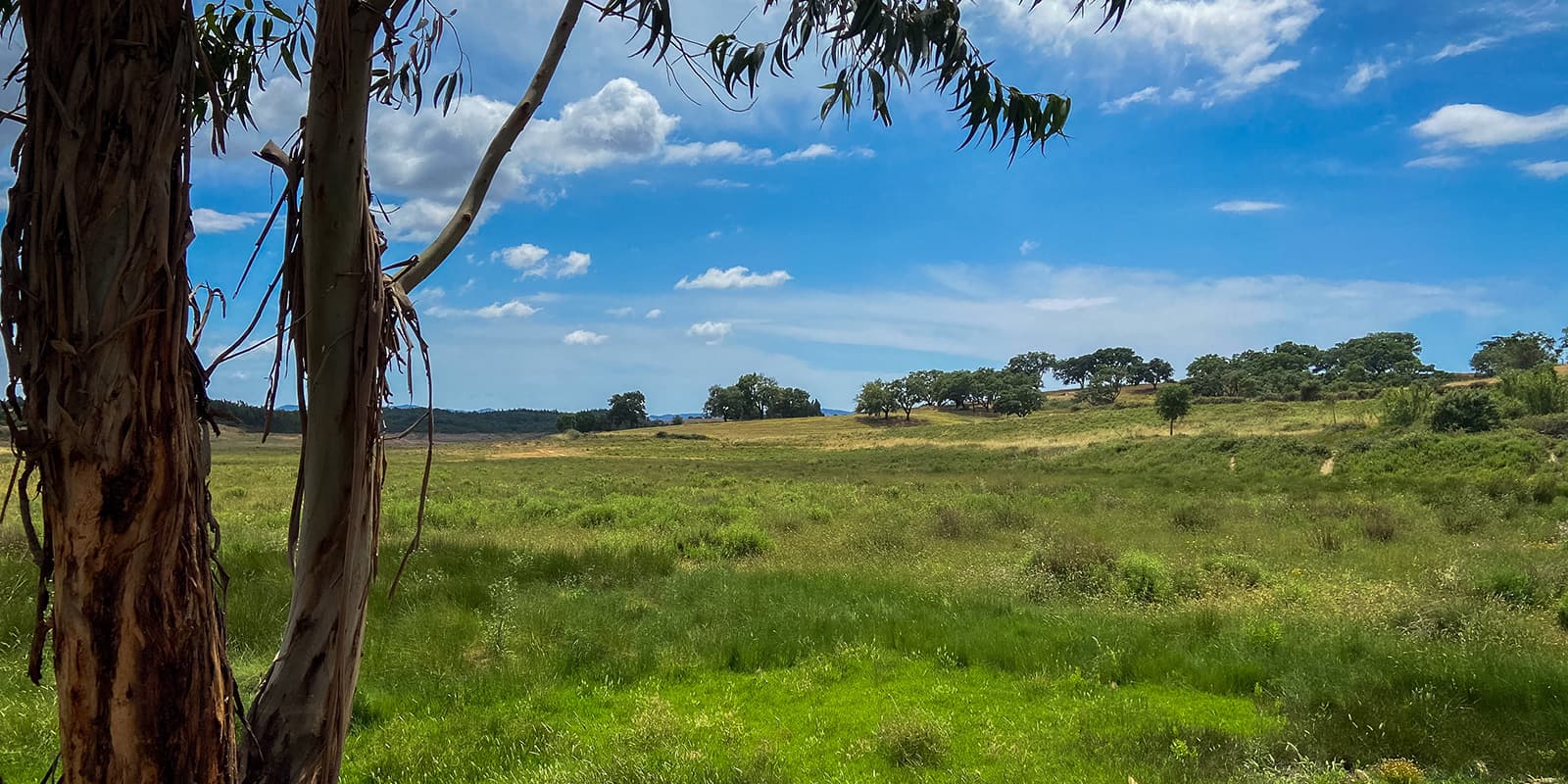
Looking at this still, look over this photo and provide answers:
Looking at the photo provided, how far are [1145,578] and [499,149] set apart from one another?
34.4ft

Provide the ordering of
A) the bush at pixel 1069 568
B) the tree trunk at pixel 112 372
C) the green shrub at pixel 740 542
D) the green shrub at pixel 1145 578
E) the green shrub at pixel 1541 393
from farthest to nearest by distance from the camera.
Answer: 1. the green shrub at pixel 1541 393
2. the green shrub at pixel 740 542
3. the bush at pixel 1069 568
4. the green shrub at pixel 1145 578
5. the tree trunk at pixel 112 372

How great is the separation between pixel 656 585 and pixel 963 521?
809 centimetres

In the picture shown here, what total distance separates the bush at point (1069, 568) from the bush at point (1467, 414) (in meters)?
32.4

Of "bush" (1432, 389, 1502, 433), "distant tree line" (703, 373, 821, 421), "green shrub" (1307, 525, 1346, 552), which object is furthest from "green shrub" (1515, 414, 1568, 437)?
"distant tree line" (703, 373, 821, 421)

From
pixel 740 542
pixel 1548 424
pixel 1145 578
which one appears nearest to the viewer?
pixel 1145 578

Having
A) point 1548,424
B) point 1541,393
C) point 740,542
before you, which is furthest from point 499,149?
point 1541,393

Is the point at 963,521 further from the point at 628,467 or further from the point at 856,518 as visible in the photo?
Result: the point at 628,467

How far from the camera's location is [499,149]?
8.11 ft

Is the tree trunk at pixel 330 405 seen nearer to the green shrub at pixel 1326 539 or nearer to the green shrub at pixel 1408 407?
the green shrub at pixel 1326 539

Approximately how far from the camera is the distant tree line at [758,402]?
127625 mm

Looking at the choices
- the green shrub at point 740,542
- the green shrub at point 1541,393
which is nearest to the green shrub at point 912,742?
the green shrub at point 740,542

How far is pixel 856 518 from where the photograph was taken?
18.8m

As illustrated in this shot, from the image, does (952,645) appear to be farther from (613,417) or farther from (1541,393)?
(613,417)

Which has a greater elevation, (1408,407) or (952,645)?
(1408,407)
